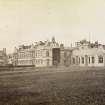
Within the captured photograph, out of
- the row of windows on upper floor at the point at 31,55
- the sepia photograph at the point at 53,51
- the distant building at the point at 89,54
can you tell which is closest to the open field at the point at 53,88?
the sepia photograph at the point at 53,51

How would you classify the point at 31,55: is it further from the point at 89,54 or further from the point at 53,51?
the point at 89,54

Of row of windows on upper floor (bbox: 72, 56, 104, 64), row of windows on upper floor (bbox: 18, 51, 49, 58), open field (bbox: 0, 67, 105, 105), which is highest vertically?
row of windows on upper floor (bbox: 18, 51, 49, 58)

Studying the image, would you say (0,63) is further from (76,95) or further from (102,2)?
(102,2)

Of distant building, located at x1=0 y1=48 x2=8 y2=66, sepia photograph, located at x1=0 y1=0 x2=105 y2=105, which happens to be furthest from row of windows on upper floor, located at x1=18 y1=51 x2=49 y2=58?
distant building, located at x1=0 y1=48 x2=8 y2=66

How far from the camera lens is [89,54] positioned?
336 cm

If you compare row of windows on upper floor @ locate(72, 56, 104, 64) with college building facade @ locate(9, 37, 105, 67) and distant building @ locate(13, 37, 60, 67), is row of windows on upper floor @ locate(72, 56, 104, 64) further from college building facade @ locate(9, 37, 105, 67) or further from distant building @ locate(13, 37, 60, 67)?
distant building @ locate(13, 37, 60, 67)

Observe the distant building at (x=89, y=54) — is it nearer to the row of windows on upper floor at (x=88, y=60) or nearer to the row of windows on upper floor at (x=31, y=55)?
the row of windows on upper floor at (x=88, y=60)

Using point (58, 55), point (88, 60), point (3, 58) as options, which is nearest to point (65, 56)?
point (58, 55)

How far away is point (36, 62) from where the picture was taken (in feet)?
10.5

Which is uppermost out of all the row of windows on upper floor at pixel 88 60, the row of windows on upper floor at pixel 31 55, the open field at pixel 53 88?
the row of windows on upper floor at pixel 31 55

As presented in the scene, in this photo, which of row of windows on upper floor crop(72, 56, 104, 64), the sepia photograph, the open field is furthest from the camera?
row of windows on upper floor crop(72, 56, 104, 64)

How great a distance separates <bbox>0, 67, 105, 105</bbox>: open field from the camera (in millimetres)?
2951

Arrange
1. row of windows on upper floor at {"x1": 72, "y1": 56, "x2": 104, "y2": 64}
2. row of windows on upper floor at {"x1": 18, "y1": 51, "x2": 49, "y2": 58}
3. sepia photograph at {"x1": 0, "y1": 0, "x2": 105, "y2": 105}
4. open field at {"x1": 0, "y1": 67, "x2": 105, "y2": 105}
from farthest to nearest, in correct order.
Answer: row of windows on upper floor at {"x1": 72, "y1": 56, "x2": 104, "y2": 64} < row of windows on upper floor at {"x1": 18, "y1": 51, "x2": 49, "y2": 58} < sepia photograph at {"x1": 0, "y1": 0, "x2": 105, "y2": 105} < open field at {"x1": 0, "y1": 67, "x2": 105, "y2": 105}

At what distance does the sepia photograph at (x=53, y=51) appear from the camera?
10.1 ft
